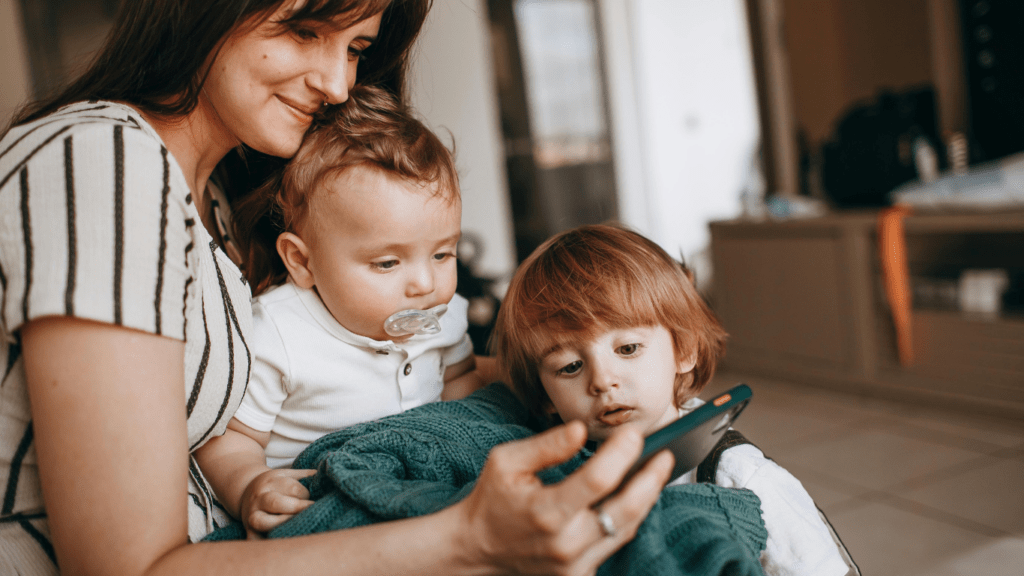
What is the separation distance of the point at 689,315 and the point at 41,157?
68cm

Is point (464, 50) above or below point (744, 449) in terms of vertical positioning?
above

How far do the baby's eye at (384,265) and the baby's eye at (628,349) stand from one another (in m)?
0.28

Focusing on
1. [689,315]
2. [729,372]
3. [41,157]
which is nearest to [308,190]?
[41,157]

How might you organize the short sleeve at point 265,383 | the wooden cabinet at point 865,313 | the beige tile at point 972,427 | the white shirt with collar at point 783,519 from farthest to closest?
the wooden cabinet at point 865,313 < the beige tile at point 972,427 < the short sleeve at point 265,383 < the white shirt with collar at point 783,519

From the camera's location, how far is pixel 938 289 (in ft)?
7.99

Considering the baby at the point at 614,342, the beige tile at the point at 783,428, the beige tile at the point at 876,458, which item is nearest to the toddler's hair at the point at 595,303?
the baby at the point at 614,342

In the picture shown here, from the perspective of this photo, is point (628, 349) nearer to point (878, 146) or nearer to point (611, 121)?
point (878, 146)

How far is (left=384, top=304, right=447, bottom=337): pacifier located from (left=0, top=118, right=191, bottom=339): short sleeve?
296mm

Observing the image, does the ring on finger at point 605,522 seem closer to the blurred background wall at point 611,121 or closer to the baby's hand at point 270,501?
the baby's hand at point 270,501

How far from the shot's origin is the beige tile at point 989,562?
1.45 meters

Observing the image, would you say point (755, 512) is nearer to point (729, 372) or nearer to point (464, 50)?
point (729, 372)

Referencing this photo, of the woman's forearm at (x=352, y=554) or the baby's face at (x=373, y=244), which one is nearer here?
the woman's forearm at (x=352, y=554)

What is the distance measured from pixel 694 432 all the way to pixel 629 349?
0.27 meters

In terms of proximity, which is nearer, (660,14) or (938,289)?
(938,289)
